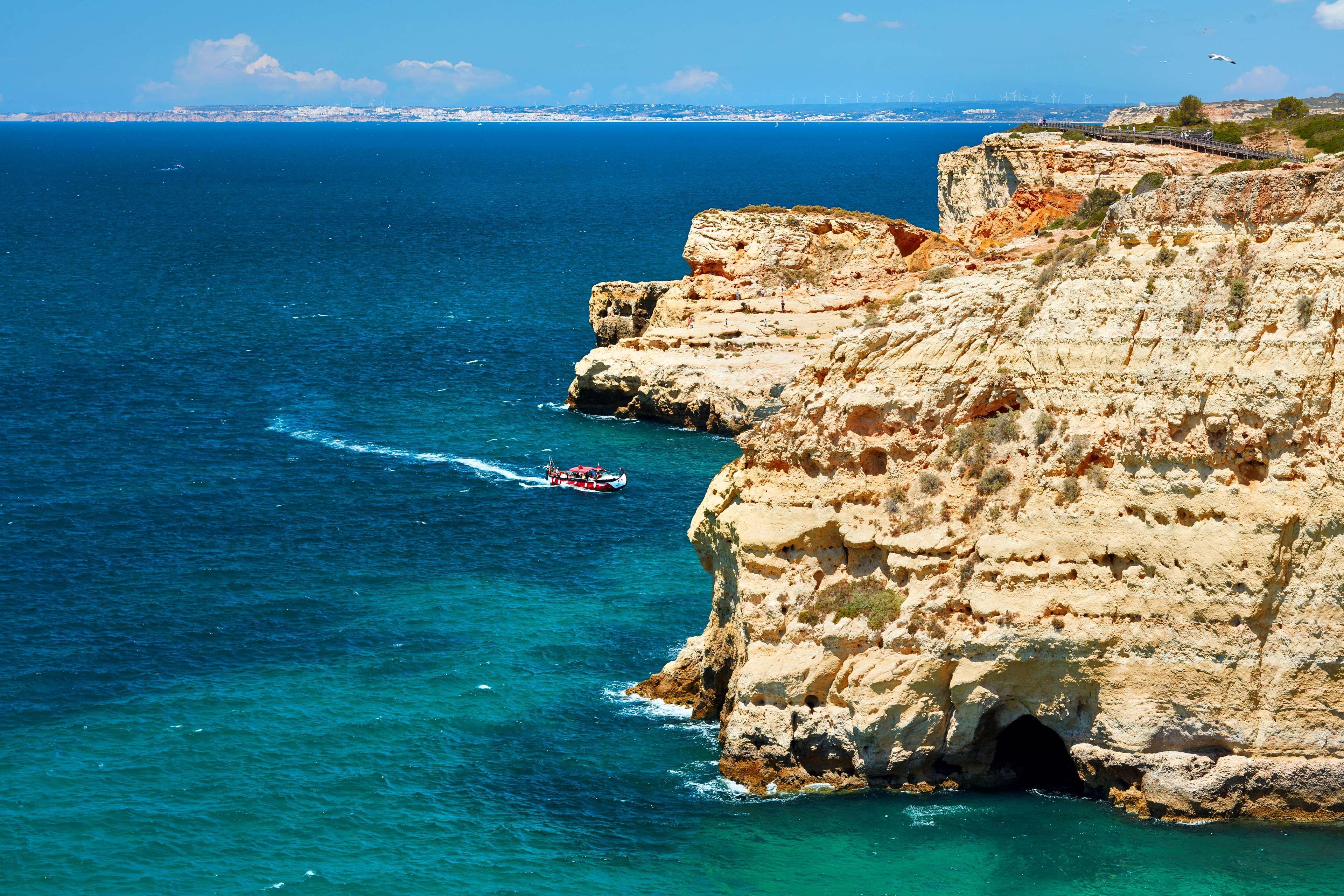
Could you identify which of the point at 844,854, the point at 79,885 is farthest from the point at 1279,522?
the point at 79,885

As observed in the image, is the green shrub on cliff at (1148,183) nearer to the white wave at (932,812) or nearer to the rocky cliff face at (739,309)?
the white wave at (932,812)

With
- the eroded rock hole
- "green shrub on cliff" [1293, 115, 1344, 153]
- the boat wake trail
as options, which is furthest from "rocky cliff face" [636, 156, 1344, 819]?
the boat wake trail

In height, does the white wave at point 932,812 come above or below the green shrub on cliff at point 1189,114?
below

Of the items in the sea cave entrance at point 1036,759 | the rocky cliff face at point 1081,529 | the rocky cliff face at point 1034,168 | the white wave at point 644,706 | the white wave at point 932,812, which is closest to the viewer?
the rocky cliff face at point 1081,529

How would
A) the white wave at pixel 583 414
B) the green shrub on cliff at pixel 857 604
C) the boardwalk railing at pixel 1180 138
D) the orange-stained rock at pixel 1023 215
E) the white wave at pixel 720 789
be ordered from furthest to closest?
the white wave at pixel 583 414, the orange-stained rock at pixel 1023 215, the boardwalk railing at pixel 1180 138, the white wave at pixel 720 789, the green shrub on cliff at pixel 857 604

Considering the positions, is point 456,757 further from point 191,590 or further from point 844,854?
point 191,590

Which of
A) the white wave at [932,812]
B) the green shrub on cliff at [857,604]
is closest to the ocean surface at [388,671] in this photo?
the white wave at [932,812]
